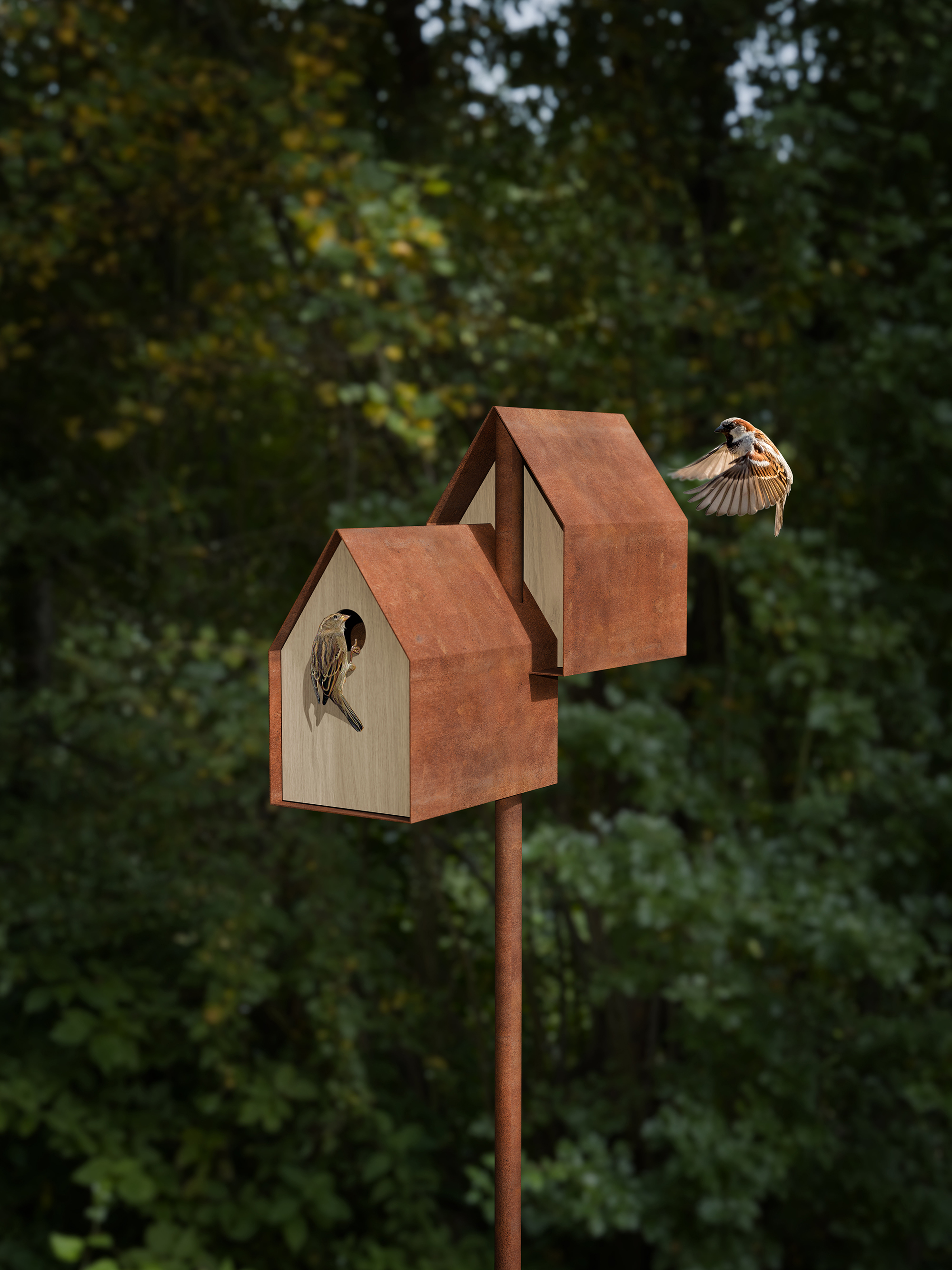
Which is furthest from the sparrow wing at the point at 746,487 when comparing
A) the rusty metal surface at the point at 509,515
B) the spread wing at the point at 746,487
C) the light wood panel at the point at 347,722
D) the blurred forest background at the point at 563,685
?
the blurred forest background at the point at 563,685

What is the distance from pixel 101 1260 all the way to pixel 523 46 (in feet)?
8.30

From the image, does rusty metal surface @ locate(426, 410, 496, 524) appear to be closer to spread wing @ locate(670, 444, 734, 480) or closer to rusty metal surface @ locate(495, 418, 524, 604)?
rusty metal surface @ locate(495, 418, 524, 604)

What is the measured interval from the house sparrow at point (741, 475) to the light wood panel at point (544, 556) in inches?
3.7

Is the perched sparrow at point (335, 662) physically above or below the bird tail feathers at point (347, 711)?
above

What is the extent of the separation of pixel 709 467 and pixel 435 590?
20 cm

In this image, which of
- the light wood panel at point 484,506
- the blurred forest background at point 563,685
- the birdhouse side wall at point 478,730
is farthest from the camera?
the blurred forest background at point 563,685

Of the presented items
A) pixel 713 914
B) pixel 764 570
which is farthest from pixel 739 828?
pixel 764 570

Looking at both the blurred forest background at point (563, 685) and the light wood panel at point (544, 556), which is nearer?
the light wood panel at point (544, 556)

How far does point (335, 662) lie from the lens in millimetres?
603

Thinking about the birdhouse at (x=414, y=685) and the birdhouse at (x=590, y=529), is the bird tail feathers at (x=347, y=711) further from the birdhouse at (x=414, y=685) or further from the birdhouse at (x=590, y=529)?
the birdhouse at (x=590, y=529)

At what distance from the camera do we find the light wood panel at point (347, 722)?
57 cm

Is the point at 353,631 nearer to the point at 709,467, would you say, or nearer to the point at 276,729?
the point at 276,729

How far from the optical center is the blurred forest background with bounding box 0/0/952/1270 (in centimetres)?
204

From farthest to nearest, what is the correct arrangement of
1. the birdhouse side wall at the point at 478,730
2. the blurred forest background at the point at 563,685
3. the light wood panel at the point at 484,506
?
the blurred forest background at the point at 563,685 < the light wood panel at the point at 484,506 < the birdhouse side wall at the point at 478,730
